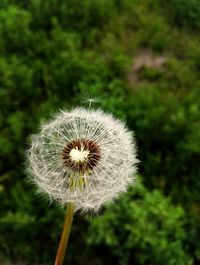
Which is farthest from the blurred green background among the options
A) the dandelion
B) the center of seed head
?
the center of seed head

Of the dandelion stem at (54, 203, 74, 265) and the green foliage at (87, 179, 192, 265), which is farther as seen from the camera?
the green foliage at (87, 179, 192, 265)

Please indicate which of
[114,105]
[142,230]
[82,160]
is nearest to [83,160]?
[82,160]

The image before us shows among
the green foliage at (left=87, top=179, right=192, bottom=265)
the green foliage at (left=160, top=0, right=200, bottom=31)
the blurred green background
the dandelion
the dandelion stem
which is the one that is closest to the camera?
the dandelion stem

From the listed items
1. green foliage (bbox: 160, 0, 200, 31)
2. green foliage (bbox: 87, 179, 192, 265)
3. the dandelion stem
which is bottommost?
the dandelion stem

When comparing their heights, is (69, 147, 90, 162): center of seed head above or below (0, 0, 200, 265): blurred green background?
below

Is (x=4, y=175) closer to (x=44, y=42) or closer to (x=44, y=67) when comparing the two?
(x=44, y=67)

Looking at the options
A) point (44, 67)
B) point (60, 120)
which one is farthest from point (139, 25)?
point (60, 120)

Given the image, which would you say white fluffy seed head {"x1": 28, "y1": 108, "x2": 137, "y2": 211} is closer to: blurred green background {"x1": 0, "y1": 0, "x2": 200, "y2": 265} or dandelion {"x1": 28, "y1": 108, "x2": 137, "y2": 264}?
dandelion {"x1": 28, "y1": 108, "x2": 137, "y2": 264}

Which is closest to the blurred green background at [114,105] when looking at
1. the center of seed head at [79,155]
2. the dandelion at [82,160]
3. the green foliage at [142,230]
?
the green foliage at [142,230]
